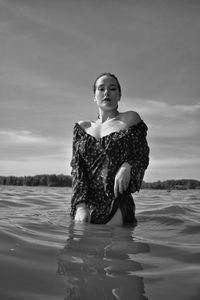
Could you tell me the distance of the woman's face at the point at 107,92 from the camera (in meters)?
4.68

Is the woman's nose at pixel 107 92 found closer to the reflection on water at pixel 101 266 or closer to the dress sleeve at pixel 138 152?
the dress sleeve at pixel 138 152

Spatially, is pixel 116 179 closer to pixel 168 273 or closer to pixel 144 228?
pixel 144 228

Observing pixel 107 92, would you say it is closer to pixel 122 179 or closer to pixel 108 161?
pixel 108 161

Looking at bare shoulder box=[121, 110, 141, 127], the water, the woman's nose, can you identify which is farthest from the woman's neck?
the water

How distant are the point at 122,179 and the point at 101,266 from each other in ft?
6.32

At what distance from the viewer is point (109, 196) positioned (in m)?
4.30

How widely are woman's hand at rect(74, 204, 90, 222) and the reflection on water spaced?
782mm

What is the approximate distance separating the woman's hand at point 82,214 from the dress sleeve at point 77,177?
0.27ft

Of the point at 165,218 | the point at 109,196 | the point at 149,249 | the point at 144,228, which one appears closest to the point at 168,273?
the point at 149,249

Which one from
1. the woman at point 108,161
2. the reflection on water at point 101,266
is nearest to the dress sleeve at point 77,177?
the woman at point 108,161

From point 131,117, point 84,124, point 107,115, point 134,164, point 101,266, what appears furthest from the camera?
point 84,124

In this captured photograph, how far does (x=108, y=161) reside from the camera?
4406mm

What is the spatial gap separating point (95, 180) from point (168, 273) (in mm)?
2521

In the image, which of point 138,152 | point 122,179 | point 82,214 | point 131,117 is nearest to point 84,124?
point 131,117
